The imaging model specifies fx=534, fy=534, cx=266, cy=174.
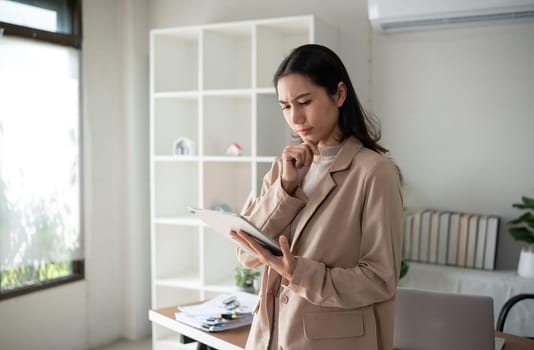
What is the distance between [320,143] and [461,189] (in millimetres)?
1756

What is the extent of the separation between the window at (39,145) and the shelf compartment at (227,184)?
91cm

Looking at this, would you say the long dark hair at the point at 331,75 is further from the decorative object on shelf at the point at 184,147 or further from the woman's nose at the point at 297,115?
the decorative object on shelf at the point at 184,147

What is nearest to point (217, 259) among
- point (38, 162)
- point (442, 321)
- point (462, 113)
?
point (38, 162)

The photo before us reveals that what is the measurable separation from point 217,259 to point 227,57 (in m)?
1.32

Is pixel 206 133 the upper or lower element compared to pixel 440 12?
lower

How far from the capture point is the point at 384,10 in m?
2.78

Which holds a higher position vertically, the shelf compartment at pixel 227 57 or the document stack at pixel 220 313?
the shelf compartment at pixel 227 57

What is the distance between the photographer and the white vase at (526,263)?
257 cm

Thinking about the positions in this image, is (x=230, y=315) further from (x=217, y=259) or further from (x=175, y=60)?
(x=175, y=60)

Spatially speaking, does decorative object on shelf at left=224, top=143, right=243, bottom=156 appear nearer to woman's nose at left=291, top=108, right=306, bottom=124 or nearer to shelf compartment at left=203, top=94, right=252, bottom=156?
shelf compartment at left=203, top=94, right=252, bottom=156

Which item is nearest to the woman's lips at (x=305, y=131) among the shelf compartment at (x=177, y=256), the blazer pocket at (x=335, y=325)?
the blazer pocket at (x=335, y=325)

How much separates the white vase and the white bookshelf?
1430 millimetres

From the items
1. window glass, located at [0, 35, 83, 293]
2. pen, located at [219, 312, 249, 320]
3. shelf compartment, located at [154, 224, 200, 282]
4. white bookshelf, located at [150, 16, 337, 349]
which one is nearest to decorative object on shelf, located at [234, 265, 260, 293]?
pen, located at [219, 312, 249, 320]

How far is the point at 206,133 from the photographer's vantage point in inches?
131
